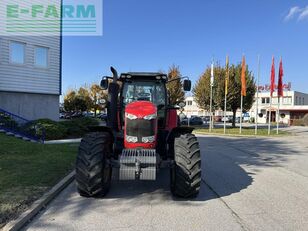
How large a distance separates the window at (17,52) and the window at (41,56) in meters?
0.88

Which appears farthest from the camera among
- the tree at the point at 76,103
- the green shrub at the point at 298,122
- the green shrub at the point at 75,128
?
the green shrub at the point at 298,122

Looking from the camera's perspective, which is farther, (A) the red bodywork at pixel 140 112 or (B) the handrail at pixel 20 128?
(B) the handrail at pixel 20 128

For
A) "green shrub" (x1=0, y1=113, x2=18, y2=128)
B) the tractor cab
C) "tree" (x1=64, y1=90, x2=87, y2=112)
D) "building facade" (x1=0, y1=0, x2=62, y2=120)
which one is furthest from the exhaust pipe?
"tree" (x1=64, y1=90, x2=87, y2=112)

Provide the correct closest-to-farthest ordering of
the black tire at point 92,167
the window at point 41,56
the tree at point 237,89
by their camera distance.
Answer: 1. the black tire at point 92,167
2. the window at point 41,56
3. the tree at point 237,89

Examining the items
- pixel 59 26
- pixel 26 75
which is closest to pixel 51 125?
pixel 26 75

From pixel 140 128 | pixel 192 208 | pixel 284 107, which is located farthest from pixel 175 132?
pixel 284 107

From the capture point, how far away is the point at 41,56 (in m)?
19.4

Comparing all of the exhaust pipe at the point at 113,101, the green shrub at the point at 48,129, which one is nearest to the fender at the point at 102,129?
the exhaust pipe at the point at 113,101

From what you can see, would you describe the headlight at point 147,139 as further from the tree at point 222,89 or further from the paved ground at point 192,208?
the tree at point 222,89

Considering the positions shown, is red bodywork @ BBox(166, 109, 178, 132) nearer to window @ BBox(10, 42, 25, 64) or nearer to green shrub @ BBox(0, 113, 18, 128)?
green shrub @ BBox(0, 113, 18, 128)

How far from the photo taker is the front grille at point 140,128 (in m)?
6.33

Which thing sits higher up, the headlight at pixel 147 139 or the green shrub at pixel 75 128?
the headlight at pixel 147 139

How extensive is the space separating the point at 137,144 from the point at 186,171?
Result: 3.85 ft

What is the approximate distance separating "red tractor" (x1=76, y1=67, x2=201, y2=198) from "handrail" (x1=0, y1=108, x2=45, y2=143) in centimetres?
922
